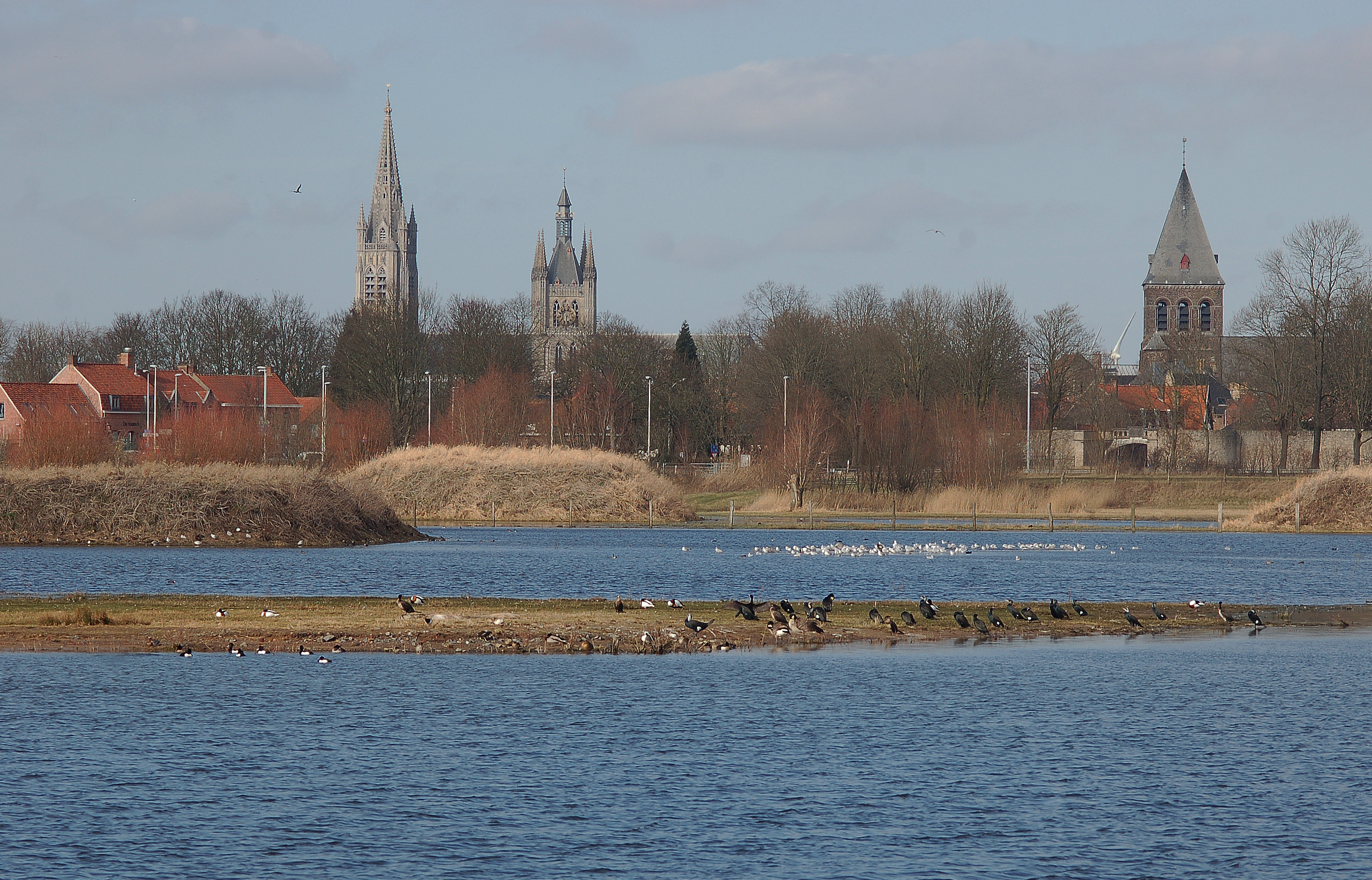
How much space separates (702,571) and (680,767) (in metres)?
24.9

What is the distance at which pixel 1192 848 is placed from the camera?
47.2 feet

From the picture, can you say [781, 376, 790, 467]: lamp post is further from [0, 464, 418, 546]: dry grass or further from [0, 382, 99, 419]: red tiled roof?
[0, 382, 99, 419]: red tiled roof

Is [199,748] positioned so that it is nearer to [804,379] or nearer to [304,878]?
[304,878]

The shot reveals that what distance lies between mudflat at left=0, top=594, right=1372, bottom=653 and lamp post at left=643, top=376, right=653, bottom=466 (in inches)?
2337

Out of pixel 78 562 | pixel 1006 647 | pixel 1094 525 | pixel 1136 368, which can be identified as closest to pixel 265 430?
pixel 78 562

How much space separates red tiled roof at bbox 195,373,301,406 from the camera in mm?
111562

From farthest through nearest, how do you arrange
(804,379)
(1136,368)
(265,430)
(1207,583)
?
(1136,368) < (804,379) < (265,430) < (1207,583)

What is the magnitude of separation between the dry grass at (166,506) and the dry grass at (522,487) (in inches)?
716

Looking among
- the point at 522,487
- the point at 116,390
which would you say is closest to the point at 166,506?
the point at 522,487

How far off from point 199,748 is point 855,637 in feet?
43.7

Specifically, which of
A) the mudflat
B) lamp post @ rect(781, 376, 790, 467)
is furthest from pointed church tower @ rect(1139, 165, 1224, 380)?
the mudflat

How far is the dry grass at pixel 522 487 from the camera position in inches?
2790

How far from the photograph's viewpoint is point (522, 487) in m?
71.6

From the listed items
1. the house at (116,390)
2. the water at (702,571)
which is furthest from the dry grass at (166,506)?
the house at (116,390)
